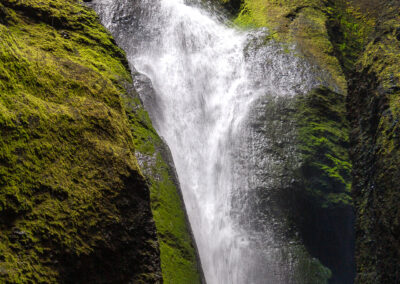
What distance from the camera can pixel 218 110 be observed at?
7.84 m

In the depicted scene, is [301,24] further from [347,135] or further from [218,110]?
[347,135]

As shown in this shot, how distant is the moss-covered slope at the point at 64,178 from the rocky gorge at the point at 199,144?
1 centimetres

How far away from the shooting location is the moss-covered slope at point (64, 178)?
1.96 meters

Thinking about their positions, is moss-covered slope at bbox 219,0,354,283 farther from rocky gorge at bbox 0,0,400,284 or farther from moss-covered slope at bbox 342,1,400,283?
moss-covered slope at bbox 342,1,400,283

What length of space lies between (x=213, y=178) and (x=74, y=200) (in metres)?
4.77

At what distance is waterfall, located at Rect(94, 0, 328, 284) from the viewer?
19.2 feet

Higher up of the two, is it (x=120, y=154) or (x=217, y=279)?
(x=120, y=154)

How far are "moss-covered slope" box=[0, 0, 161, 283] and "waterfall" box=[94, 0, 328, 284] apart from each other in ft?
8.64

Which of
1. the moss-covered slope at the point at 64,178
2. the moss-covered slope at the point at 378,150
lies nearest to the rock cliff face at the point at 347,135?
the moss-covered slope at the point at 378,150

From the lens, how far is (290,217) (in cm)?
599

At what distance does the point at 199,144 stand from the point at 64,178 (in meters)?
5.06

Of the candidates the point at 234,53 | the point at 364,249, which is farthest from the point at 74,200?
the point at 234,53

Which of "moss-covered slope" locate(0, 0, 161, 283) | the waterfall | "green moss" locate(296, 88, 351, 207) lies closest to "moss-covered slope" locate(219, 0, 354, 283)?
"green moss" locate(296, 88, 351, 207)

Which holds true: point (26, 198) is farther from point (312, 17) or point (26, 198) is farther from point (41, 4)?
point (312, 17)
